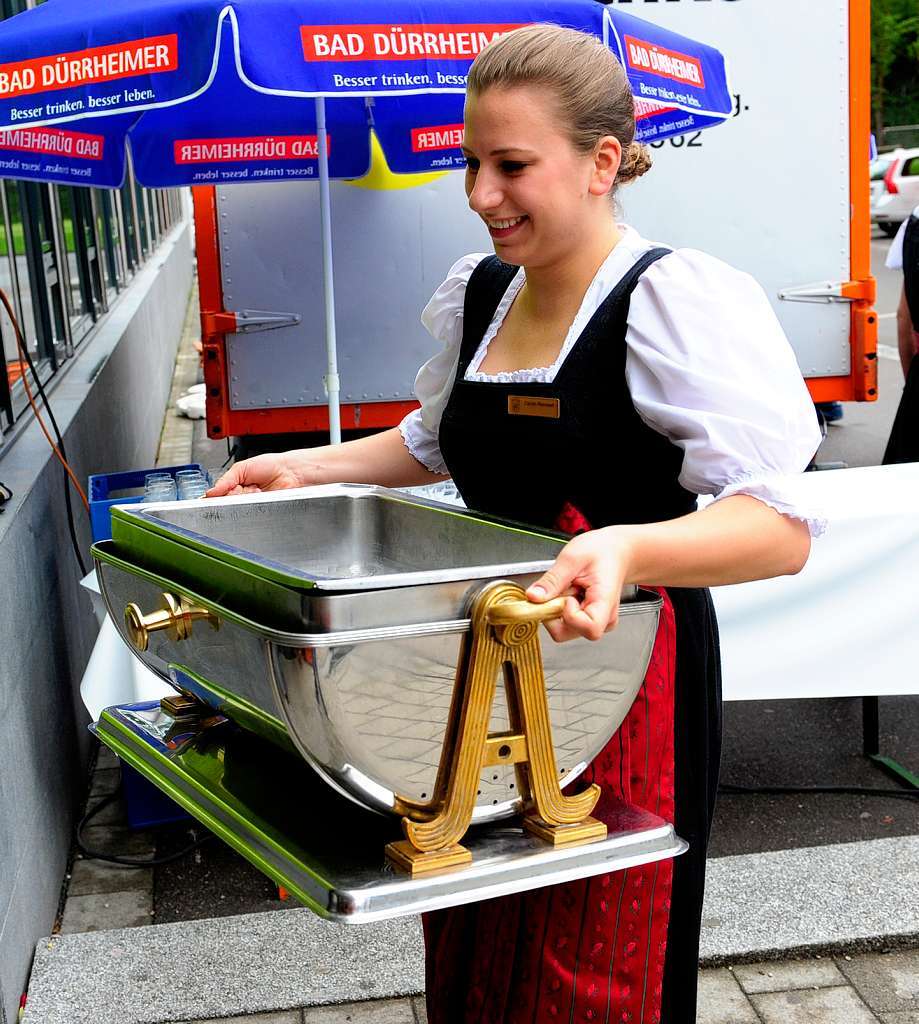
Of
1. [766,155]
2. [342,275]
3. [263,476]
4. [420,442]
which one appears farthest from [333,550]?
[766,155]

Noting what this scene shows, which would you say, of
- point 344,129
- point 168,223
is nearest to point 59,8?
point 344,129

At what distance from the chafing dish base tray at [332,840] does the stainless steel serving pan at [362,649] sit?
0.06 meters

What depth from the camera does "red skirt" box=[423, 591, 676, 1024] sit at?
5.33 feet

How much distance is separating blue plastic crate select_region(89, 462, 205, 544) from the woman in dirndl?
2.12m

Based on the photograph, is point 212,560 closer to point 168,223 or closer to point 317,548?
point 317,548

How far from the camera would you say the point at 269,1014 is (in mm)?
2932

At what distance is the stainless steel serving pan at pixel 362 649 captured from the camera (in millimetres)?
1189

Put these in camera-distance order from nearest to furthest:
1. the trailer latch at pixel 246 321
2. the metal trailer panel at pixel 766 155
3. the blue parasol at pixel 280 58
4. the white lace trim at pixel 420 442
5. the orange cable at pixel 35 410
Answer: the white lace trim at pixel 420 442 < the blue parasol at pixel 280 58 < the orange cable at pixel 35 410 < the trailer latch at pixel 246 321 < the metal trailer panel at pixel 766 155

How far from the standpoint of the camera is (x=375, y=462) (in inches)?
78.8

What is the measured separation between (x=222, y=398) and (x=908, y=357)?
2878 millimetres

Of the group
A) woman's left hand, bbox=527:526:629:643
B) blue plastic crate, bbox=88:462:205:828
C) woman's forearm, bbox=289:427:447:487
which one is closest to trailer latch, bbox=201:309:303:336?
blue plastic crate, bbox=88:462:205:828

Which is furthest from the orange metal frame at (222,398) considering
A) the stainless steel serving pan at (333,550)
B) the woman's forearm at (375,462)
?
the stainless steel serving pan at (333,550)

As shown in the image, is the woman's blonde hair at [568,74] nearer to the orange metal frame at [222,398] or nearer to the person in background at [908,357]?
the person in background at [908,357]

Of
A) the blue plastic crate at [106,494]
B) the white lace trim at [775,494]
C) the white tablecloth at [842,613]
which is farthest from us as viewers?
the blue plastic crate at [106,494]
